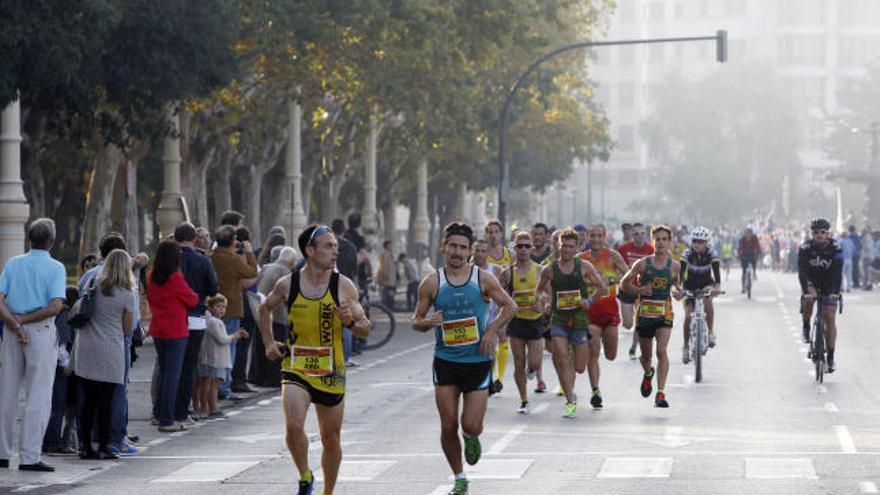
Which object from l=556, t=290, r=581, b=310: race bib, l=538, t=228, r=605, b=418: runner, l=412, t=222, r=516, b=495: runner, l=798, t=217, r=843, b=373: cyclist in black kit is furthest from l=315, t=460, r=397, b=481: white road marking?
l=798, t=217, r=843, b=373: cyclist in black kit

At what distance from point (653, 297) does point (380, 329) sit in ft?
48.9

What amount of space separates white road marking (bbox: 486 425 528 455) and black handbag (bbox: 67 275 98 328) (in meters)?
3.24

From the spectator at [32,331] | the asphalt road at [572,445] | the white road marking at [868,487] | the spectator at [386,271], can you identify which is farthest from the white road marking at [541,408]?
the spectator at [386,271]

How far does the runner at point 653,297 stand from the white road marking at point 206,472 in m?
6.00

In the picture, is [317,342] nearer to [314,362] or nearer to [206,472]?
[314,362]

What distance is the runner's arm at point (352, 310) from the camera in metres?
12.8

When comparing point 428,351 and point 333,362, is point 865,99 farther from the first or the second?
point 333,362

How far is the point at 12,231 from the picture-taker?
79.0 feet

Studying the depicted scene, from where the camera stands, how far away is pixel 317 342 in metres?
12.9

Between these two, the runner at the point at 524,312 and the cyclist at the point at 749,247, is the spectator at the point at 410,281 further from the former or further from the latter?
the runner at the point at 524,312

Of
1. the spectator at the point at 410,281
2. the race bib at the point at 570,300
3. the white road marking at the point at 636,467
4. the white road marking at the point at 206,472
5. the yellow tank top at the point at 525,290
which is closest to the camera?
the white road marking at the point at 636,467

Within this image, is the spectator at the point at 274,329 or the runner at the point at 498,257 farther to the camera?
the spectator at the point at 274,329

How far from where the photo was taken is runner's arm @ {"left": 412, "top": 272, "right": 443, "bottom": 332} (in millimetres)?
13750

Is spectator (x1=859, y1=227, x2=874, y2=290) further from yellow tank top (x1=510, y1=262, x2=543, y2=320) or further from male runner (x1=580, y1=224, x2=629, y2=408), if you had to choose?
yellow tank top (x1=510, y1=262, x2=543, y2=320)
